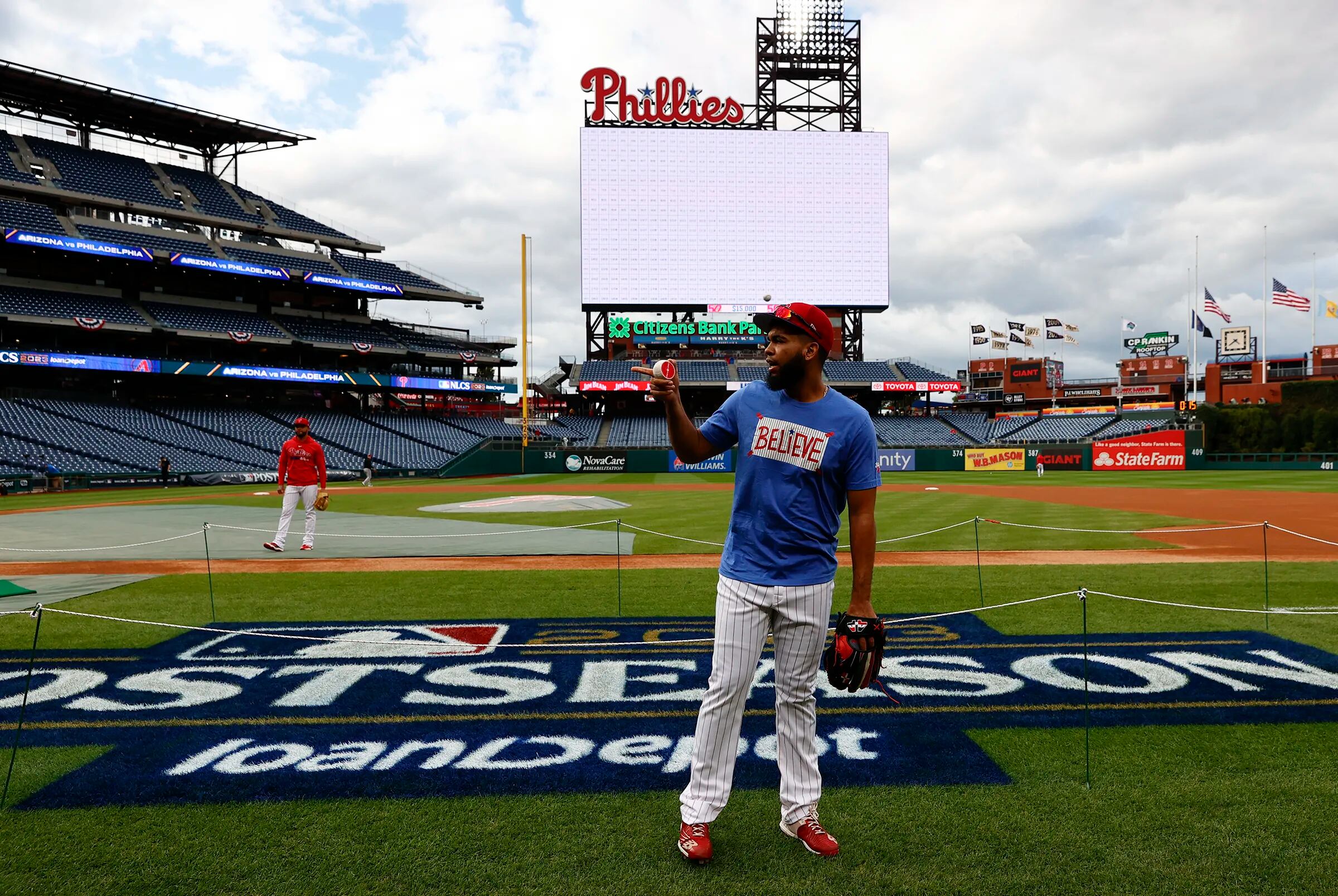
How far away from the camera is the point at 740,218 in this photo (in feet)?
184

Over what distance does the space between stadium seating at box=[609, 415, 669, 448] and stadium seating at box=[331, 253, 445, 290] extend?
17367mm

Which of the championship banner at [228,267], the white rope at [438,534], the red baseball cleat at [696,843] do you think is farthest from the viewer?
the championship banner at [228,267]

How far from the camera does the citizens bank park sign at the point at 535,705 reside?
14.1ft

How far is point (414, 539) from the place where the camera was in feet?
47.4

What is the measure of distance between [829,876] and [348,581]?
28.1ft

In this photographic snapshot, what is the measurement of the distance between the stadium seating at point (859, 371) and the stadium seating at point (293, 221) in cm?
3841

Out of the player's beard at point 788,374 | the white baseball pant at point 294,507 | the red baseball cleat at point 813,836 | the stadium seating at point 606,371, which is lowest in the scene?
the red baseball cleat at point 813,836

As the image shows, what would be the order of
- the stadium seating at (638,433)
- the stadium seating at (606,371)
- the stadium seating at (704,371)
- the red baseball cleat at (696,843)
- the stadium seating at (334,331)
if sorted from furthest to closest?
1. the stadium seating at (704,371)
2. the stadium seating at (606,371)
3. the stadium seating at (638,433)
4. the stadium seating at (334,331)
5. the red baseball cleat at (696,843)

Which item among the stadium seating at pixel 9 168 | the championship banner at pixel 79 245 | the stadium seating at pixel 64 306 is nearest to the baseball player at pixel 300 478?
the stadium seating at pixel 64 306

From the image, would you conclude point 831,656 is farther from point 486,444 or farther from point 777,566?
point 486,444

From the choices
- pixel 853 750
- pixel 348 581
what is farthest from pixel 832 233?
pixel 853 750

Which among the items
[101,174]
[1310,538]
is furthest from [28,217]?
[1310,538]

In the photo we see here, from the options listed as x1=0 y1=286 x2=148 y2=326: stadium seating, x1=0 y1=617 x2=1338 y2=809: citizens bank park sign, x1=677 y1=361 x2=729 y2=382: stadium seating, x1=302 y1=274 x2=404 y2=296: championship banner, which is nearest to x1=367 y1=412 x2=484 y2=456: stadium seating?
x1=302 y1=274 x2=404 y2=296: championship banner

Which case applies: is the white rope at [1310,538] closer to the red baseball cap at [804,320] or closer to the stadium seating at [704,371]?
the red baseball cap at [804,320]
